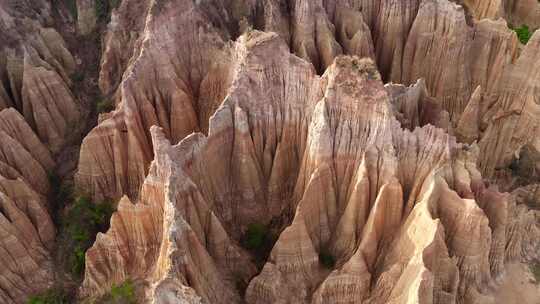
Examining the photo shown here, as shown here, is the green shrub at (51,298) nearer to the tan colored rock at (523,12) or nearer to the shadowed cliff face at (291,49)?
the shadowed cliff face at (291,49)

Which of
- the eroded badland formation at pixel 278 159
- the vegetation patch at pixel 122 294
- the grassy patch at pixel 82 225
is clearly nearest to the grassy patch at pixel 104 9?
the eroded badland formation at pixel 278 159

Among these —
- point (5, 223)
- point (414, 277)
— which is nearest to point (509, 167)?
point (414, 277)

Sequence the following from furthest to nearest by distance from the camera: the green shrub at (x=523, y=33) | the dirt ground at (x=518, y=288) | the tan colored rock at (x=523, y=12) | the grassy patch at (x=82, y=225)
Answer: the tan colored rock at (x=523, y=12), the green shrub at (x=523, y=33), the grassy patch at (x=82, y=225), the dirt ground at (x=518, y=288)

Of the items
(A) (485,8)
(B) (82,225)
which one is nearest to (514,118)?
(A) (485,8)

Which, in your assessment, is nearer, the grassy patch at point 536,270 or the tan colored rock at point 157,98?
the grassy patch at point 536,270

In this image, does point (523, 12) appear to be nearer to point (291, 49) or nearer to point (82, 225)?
point (291, 49)

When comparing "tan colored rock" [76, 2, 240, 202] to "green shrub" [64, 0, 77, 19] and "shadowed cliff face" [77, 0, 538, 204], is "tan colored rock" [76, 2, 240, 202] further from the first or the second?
"green shrub" [64, 0, 77, 19]

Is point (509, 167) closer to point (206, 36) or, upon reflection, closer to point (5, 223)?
point (206, 36)

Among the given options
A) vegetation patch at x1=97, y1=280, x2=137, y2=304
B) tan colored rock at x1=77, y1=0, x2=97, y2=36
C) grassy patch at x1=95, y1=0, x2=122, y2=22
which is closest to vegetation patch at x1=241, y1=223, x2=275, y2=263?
vegetation patch at x1=97, y1=280, x2=137, y2=304
